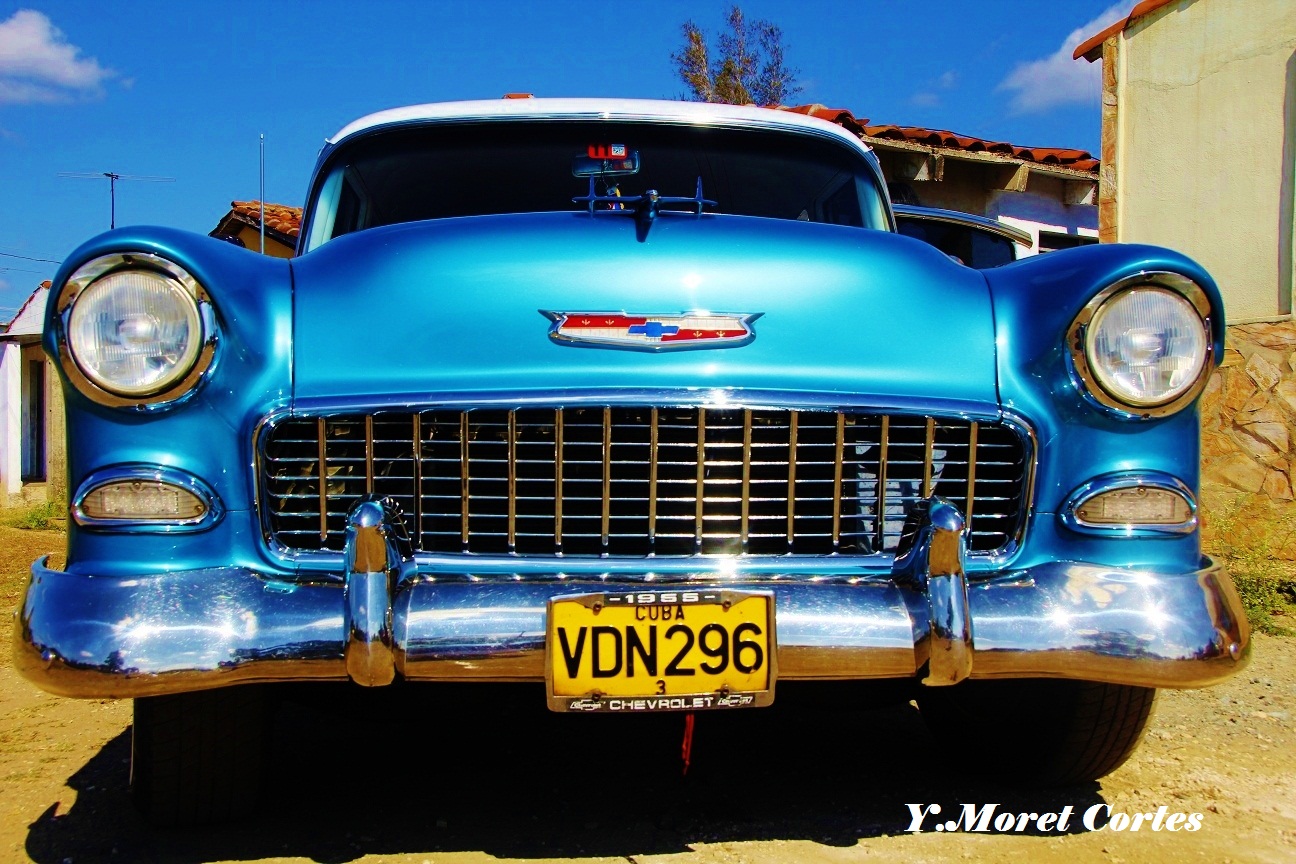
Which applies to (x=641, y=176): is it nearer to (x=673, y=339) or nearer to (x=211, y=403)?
(x=673, y=339)

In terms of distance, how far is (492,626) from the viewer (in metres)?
1.73

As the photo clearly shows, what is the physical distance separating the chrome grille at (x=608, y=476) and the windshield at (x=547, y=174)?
1036mm

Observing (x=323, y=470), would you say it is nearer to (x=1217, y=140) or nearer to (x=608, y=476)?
(x=608, y=476)

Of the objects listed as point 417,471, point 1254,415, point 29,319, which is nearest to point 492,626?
point 417,471

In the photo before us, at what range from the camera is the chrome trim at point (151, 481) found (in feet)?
6.07

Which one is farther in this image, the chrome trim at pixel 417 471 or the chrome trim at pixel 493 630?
the chrome trim at pixel 417 471

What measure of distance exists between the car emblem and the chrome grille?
0.12 meters

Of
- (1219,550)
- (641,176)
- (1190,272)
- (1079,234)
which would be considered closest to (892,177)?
(1079,234)

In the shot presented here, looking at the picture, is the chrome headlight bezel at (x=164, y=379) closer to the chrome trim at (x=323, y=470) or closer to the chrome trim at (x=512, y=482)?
the chrome trim at (x=323, y=470)

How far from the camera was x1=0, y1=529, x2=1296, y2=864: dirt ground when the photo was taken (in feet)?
6.93

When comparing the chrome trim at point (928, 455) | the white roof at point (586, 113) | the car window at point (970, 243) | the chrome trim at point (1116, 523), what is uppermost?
the white roof at point (586, 113)

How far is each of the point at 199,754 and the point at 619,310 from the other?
1.17m

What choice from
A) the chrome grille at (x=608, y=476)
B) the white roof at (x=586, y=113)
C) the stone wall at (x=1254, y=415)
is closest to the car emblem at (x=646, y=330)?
the chrome grille at (x=608, y=476)
